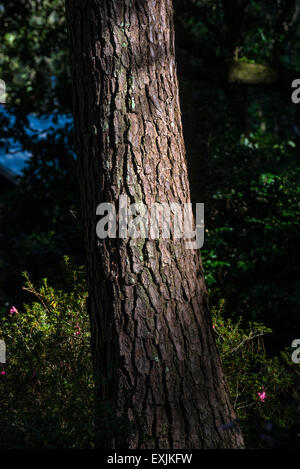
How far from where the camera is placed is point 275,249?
5430 mm

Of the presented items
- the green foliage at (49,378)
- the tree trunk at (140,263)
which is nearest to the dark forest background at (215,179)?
the green foliage at (49,378)

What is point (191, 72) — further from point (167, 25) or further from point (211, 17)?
point (167, 25)

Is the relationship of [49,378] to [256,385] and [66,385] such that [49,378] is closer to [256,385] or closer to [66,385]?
[66,385]

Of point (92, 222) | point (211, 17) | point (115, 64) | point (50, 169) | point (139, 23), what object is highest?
point (211, 17)

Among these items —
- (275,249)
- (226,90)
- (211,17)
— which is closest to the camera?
(275,249)

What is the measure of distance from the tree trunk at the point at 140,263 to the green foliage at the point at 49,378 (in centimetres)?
16

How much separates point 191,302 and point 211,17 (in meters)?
6.58

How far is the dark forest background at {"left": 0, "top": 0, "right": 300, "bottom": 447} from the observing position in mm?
5363

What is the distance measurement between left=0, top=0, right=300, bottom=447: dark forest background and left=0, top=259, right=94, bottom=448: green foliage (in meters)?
0.03

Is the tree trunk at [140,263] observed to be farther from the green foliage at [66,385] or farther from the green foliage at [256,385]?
the green foliage at [256,385]

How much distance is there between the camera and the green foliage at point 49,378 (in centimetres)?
249

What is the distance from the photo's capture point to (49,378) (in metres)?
2.83
